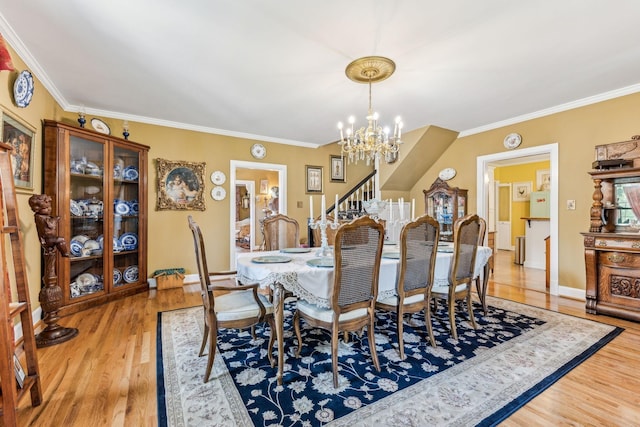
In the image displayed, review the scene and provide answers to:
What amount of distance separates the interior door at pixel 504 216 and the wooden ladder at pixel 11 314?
9277 mm

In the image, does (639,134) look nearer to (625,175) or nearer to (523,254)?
(625,175)

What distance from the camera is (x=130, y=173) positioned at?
12.9 ft

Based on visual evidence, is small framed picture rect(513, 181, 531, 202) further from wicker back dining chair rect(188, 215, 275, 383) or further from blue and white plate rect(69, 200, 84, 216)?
blue and white plate rect(69, 200, 84, 216)

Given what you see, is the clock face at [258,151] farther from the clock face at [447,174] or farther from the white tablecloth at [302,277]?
the clock face at [447,174]

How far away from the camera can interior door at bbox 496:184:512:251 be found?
7.91m

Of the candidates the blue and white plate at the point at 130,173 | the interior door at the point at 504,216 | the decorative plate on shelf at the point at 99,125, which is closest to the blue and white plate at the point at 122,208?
the blue and white plate at the point at 130,173

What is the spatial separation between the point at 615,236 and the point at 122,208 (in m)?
5.93

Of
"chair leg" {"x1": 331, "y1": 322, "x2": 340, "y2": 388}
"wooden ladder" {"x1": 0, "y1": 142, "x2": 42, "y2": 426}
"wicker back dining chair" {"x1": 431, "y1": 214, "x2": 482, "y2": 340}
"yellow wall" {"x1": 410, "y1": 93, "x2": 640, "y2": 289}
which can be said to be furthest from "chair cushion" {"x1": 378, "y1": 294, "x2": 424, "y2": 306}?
"yellow wall" {"x1": 410, "y1": 93, "x2": 640, "y2": 289}

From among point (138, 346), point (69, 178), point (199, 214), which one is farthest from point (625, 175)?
point (69, 178)

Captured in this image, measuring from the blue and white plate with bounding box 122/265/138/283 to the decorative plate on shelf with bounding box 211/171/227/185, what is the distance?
1.74 meters

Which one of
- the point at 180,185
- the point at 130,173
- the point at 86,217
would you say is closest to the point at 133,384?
the point at 86,217

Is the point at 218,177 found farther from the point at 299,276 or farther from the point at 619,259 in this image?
the point at 619,259

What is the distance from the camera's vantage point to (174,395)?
1.76 m

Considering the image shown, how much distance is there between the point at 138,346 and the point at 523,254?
7.08 meters
